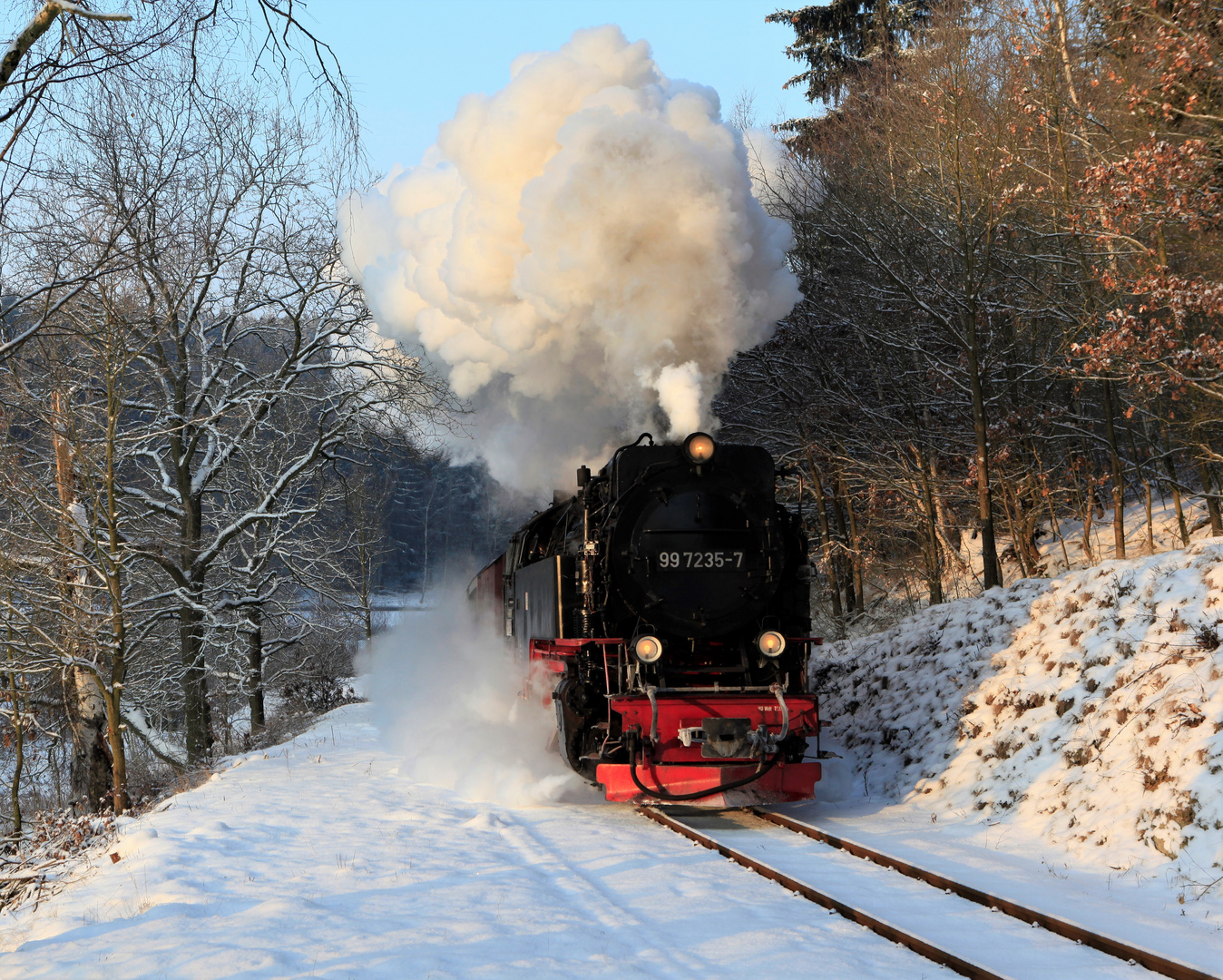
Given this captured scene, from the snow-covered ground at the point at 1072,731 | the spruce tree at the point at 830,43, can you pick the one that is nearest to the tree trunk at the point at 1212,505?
the snow-covered ground at the point at 1072,731

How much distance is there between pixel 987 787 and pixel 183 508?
12.3m

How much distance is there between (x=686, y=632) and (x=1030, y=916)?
3545mm

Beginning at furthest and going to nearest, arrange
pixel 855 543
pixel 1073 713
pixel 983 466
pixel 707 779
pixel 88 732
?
1. pixel 855 543
2. pixel 88 732
3. pixel 983 466
4. pixel 707 779
5. pixel 1073 713

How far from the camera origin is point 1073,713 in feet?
24.8

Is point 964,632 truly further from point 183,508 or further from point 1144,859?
point 183,508

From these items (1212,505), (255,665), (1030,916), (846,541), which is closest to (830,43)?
(846,541)

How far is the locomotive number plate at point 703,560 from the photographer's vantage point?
8109 millimetres

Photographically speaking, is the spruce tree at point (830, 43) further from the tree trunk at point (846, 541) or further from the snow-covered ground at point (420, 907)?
the snow-covered ground at point (420, 907)

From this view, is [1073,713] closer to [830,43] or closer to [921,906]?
[921,906]

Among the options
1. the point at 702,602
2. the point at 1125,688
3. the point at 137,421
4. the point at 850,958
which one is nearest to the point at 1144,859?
the point at 1125,688

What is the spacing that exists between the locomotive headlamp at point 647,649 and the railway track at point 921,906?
130cm

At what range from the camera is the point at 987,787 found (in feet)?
25.5

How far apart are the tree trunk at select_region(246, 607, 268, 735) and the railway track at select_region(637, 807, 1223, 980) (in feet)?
35.5

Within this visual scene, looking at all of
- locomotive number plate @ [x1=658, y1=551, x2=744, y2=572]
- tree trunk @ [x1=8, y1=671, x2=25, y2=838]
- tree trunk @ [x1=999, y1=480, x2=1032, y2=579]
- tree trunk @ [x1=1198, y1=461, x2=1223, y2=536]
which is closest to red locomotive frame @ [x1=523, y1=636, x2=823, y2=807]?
locomotive number plate @ [x1=658, y1=551, x2=744, y2=572]
